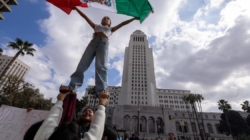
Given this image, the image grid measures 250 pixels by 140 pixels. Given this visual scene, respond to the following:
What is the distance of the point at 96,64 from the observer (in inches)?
102

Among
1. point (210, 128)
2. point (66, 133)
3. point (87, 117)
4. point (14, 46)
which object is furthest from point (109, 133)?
point (210, 128)

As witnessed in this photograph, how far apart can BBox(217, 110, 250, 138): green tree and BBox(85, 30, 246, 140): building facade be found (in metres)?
9.26

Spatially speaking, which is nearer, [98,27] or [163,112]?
[98,27]

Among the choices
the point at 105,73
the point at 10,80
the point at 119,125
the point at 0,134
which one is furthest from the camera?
the point at 119,125

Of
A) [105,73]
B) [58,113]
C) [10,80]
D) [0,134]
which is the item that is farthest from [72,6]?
[10,80]

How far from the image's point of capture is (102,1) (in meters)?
3.31

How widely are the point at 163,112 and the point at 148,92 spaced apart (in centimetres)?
2146

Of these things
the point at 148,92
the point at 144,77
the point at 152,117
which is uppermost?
the point at 144,77

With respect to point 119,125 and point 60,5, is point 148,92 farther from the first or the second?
point 60,5

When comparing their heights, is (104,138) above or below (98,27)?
below

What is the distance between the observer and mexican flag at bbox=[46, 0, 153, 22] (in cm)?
323

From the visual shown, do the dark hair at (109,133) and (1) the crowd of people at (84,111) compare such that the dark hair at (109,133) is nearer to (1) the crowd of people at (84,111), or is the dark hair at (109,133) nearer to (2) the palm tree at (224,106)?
(1) the crowd of people at (84,111)

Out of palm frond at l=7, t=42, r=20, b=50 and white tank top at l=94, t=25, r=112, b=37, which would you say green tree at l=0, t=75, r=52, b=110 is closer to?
palm frond at l=7, t=42, r=20, b=50

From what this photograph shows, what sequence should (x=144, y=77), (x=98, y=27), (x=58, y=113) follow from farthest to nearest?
(x=144, y=77), (x=98, y=27), (x=58, y=113)
